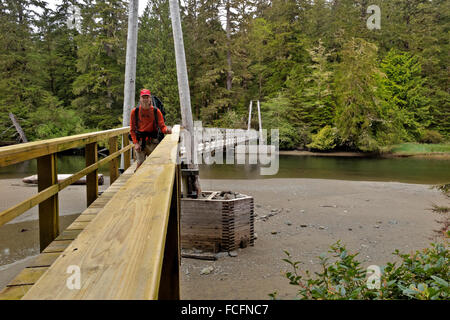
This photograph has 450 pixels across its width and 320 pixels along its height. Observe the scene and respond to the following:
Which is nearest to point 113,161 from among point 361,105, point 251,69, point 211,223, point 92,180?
point 92,180

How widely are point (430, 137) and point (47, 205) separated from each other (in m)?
33.8

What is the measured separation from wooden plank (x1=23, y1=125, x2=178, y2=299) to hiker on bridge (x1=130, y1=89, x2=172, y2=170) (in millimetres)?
3663

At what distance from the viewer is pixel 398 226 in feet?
23.0

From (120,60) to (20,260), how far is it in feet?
87.5

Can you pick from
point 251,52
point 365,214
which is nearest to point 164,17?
point 251,52

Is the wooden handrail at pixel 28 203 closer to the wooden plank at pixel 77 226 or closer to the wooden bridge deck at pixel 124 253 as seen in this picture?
the wooden bridge deck at pixel 124 253

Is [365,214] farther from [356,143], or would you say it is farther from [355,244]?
[356,143]


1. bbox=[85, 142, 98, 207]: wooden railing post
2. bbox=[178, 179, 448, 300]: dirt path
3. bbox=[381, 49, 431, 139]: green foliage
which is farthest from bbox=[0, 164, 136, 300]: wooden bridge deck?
bbox=[381, 49, 431, 139]: green foliage

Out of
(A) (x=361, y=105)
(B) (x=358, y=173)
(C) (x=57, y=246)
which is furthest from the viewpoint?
(A) (x=361, y=105)

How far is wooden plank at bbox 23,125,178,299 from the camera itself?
63cm

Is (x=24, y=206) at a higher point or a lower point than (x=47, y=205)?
higher

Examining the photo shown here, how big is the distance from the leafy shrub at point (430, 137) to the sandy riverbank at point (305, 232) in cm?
2114

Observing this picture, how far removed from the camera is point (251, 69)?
115ft

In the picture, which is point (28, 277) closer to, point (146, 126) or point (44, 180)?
point (44, 180)
